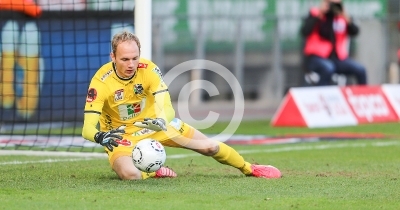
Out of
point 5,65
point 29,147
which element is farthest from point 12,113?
point 29,147

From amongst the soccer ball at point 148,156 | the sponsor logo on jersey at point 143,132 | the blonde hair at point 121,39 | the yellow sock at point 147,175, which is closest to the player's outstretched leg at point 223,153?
the sponsor logo on jersey at point 143,132

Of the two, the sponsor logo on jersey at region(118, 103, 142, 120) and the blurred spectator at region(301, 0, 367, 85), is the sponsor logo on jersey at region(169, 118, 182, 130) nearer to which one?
the sponsor logo on jersey at region(118, 103, 142, 120)

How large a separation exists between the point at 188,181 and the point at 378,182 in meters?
1.76

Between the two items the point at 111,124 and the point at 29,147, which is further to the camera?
the point at 29,147

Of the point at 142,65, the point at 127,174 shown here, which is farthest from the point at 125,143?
the point at 142,65

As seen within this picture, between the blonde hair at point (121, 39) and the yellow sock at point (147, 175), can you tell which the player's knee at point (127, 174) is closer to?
the yellow sock at point (147, 175)

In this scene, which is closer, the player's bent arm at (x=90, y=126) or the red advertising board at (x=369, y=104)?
the player's bent arm at (x=90, y=126)

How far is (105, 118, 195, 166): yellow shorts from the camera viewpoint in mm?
9266

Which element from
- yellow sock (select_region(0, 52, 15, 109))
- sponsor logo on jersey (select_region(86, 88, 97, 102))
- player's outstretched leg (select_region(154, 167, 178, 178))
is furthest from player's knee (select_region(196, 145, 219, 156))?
yellow sock (select_region(0, 52, 15, 109))

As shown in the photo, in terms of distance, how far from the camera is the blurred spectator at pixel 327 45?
722 inches

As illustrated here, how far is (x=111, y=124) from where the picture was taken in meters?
9.45

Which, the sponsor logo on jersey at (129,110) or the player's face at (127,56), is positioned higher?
the player's face at (127,56)

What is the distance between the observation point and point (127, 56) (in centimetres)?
881

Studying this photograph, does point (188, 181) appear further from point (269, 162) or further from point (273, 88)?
point (273, 88)
